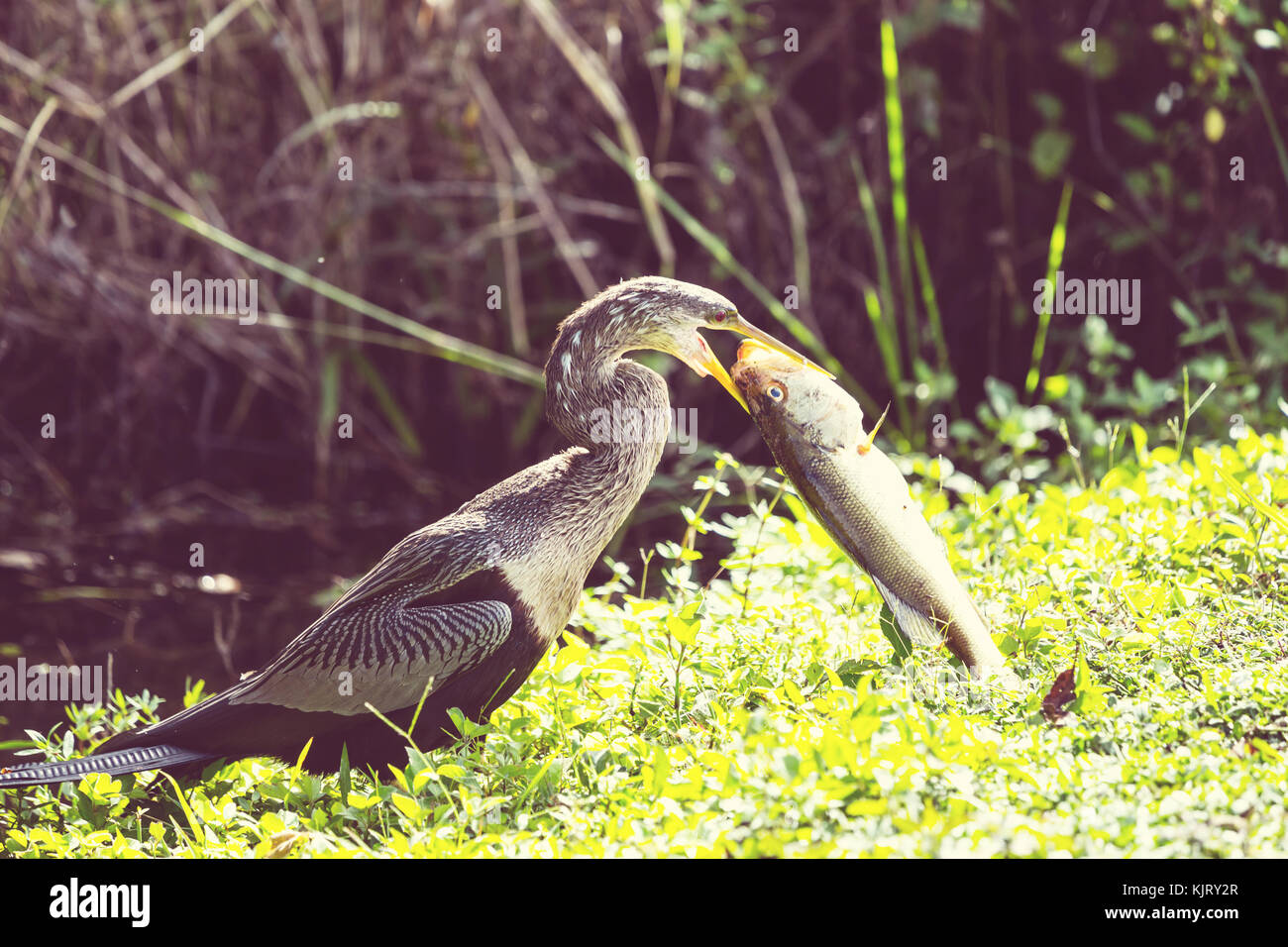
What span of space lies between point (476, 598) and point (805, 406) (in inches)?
34.7

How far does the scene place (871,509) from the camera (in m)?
3.12

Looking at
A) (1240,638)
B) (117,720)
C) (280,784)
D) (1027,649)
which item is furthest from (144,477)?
(1240,638)

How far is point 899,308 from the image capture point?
650cm

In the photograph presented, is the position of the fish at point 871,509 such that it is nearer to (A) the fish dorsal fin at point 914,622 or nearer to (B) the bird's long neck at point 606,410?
(A) the fish dorsal fin at point 914,622

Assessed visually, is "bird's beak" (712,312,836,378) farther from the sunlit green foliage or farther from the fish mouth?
the sunlit green foliage

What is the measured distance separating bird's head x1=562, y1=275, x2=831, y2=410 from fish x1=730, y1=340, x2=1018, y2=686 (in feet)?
0.46

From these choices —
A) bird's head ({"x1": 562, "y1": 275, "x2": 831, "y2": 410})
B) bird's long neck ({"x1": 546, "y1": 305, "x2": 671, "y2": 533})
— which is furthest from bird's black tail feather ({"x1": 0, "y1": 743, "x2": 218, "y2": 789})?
bird's head ({"x1": 562, "y1": 275, "x2": 831, "y2": 410})

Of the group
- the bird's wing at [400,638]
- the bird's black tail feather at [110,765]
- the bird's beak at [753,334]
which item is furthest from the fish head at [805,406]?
the bird's black tail feather at [110,765]

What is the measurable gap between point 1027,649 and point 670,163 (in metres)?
3.81

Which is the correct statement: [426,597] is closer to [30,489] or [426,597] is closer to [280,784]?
[280,784]

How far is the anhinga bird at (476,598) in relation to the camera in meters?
3.09

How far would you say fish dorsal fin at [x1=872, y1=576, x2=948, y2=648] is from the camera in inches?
123

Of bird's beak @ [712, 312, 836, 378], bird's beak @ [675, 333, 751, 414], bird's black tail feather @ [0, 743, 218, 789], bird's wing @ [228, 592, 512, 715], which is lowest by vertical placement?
bird's black tail feather @ [0, 743, 218, 789]

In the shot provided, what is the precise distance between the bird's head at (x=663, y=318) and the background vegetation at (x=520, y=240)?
185cm
